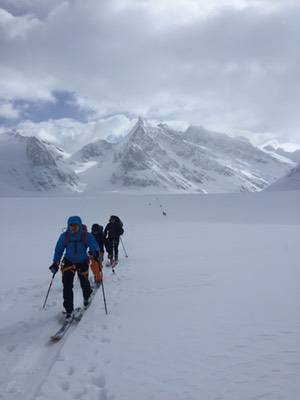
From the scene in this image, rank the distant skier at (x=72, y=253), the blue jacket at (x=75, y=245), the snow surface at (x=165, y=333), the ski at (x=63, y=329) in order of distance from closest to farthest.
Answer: the snow surface at (x=165, y=333)
the ski at (x=63, y=329)
the distant skier at (x=72, y=253)
the blue jacket at (x=75, y=245)

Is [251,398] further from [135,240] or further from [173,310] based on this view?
[135,240]

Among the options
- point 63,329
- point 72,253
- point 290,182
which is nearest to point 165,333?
point 63,329

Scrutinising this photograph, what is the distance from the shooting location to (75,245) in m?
8.01

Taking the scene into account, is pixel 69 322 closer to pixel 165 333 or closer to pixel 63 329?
pixel 63 329

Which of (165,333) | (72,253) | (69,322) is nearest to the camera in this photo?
(165,333)

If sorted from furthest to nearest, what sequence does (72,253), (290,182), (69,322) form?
1. (290,182)
2. (72,253)
3. (69,322)

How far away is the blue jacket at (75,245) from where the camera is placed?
7945mm

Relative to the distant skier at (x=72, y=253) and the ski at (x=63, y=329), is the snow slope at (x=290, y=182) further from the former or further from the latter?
the ski at (x=63, y=329)

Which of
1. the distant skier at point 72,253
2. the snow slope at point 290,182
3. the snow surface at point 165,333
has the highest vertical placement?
the snow slope at point 290,182

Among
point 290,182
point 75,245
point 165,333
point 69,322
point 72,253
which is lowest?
point 165,333

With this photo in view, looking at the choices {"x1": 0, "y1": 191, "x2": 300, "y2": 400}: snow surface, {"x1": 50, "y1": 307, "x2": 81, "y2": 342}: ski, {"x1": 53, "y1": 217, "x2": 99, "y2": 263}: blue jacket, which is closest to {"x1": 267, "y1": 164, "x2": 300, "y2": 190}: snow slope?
{"x1": 0, "y1": 191, "x2": 300, "y2": 400}: snow surface

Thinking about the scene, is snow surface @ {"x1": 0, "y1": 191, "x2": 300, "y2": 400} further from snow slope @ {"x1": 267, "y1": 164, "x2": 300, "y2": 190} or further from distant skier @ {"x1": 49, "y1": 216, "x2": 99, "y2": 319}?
snow slope @ {"x1": 267, "y1": 164, "x2": 300, "y2": 190}

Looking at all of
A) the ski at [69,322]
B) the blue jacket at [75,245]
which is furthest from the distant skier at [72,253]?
the ski at [69,322]

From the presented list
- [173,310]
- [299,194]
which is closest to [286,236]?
[173,310]
